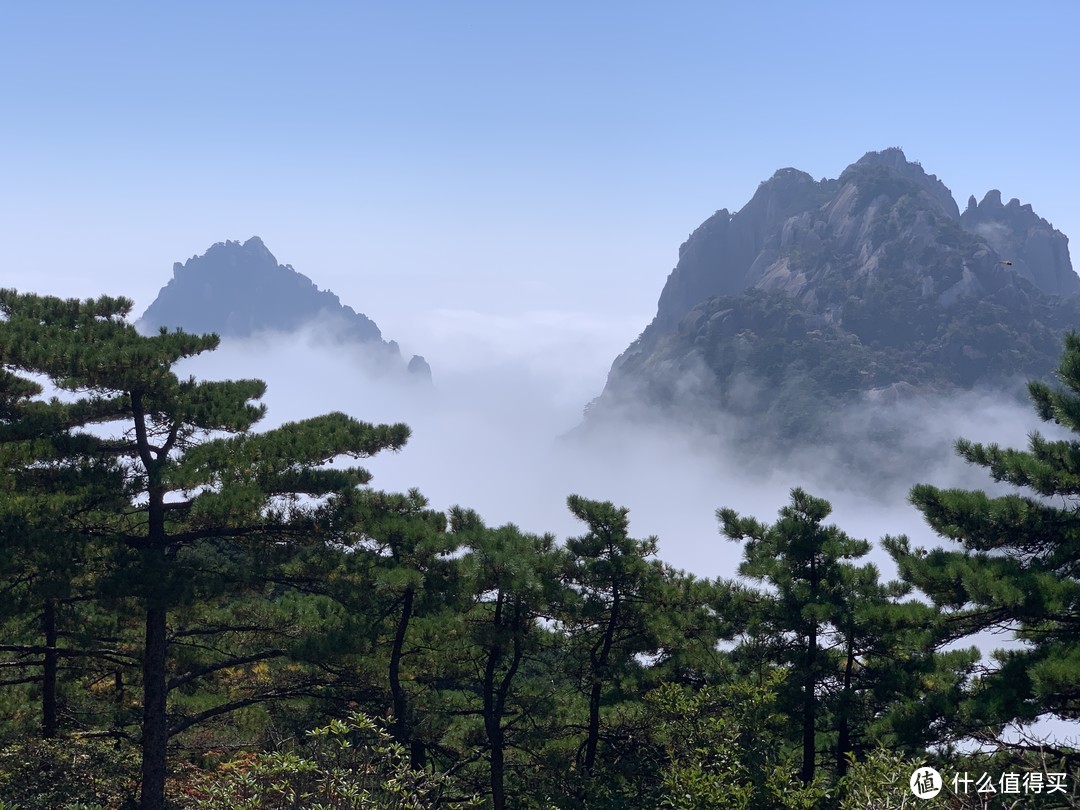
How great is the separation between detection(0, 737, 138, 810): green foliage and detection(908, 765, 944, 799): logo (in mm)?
9158

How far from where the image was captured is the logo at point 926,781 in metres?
7.77

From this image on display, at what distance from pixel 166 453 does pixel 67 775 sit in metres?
4.47

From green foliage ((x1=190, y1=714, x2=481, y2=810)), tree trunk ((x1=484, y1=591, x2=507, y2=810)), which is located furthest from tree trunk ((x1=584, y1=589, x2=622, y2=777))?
green foliage ((x1=190, y1=714, x2=481, y2=810))

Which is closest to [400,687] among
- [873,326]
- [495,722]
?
[495,722]

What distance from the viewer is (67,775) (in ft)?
35.8

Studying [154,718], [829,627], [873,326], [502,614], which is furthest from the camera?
[873,326]

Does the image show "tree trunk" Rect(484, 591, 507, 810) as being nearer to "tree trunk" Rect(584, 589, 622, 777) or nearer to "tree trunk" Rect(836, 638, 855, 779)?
"tree trunk" Rect(584, 589, 622, 777)

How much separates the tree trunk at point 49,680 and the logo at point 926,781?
11797 millimetres

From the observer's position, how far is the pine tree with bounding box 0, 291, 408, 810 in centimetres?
1056

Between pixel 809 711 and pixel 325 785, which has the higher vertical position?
pixel 325 785

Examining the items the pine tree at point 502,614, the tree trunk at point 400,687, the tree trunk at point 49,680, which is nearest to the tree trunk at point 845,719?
the pine tree at point 502,614

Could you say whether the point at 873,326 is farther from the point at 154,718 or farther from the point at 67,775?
the point at 67,775

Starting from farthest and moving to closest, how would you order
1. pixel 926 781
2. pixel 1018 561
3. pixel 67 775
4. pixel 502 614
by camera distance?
1. pixel 502 614
2. pixel 1018 561
3. pixel 67 775
4. pixel 926 781

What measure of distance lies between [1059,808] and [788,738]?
5.29 meters
